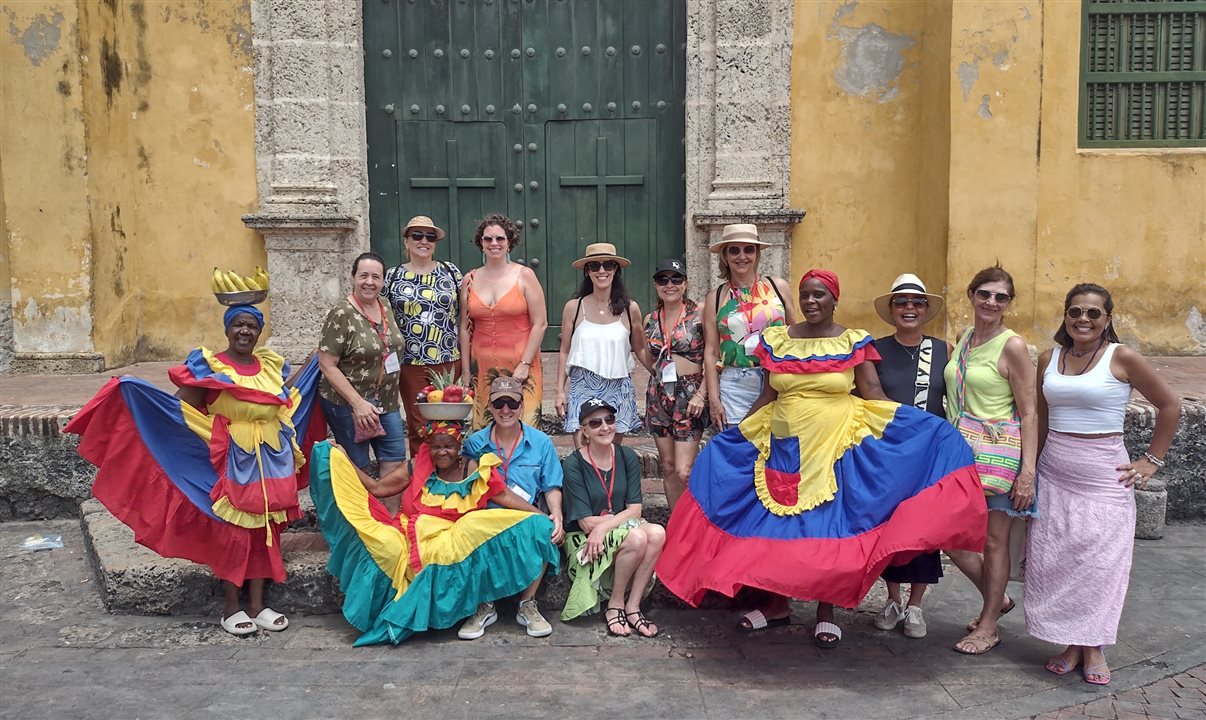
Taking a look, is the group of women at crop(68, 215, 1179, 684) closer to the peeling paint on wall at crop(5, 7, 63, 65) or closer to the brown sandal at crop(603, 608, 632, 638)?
the brown sandal at crop(603, 608, 632, 638)

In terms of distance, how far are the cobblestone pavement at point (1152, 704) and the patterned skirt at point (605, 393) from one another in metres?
2.26

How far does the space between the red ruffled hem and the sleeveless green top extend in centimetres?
30

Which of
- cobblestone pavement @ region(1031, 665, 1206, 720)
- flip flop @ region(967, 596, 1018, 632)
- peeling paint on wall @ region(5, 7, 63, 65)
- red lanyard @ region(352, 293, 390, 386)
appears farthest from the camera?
peeling paint on wall @ region(5, 7, 63, 65)

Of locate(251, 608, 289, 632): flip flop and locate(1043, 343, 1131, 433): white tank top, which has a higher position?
locate(1043, 343, 1131, 433): white tank top

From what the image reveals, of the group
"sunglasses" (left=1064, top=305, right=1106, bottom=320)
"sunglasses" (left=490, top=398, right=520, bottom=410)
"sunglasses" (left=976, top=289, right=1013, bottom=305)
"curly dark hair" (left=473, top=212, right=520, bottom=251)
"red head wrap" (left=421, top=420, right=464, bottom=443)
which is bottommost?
"red head wrap" (left=421, top=420, right=464, bottom=443)

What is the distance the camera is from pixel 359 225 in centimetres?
797

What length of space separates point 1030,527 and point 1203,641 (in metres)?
1.01

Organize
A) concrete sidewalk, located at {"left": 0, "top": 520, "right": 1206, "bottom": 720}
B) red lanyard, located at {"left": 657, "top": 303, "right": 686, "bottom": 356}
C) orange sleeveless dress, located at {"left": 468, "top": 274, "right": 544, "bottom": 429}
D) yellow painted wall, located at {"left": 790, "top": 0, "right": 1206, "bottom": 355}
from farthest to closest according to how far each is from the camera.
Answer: yellow painted wall, located at {"left": 790, "top": 0, "right": 1206, "bottom": 355} < orange sleeveless dress, located at {"left": 468, "top": 274, "right": 544, "bottom": 429} < red lanyard, located at {"left": 657, "top": 303, "right": 686, "bottom": 356} < concrete sidewalk, located at {"left": 0, "top": 520, "right": 1206, "bottom": 720}

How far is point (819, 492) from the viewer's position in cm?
416

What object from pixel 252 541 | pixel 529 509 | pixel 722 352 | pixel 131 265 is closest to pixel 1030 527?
pixel 722 352

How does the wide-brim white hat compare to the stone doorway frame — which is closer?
the wide-brim white hat

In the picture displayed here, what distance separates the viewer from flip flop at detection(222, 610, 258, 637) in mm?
4539

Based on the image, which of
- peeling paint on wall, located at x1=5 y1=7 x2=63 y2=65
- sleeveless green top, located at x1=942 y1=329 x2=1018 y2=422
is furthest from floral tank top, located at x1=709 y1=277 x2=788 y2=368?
peeling paint on wall, located at x1=5 y1=7 x2=63 y2=65

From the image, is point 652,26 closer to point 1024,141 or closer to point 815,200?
point 815,200
